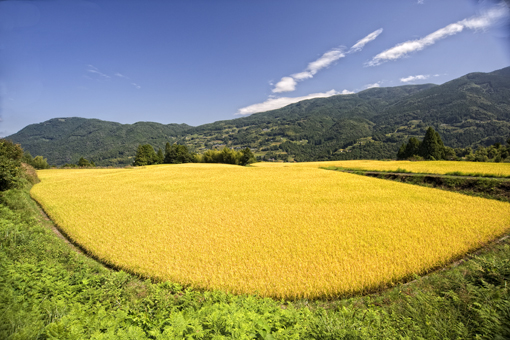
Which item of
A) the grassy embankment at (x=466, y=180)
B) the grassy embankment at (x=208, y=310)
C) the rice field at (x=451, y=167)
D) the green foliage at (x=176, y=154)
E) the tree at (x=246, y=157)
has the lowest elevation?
the grassy embankment at (x=466, y=180)

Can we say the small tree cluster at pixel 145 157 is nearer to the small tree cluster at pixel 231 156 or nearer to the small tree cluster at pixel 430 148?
the small tree cluster at pixel 231 156

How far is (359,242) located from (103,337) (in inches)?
455

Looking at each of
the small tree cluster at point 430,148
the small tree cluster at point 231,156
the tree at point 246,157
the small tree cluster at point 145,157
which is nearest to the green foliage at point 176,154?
→ the small tree cluster at point 145,157

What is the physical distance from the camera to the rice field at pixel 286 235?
8.36 meters

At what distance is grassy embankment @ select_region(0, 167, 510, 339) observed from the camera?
4051mm

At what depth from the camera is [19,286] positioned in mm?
5316

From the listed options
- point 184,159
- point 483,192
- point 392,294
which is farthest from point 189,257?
point 184,159

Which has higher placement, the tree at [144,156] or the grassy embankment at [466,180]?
the tree at [144,156]

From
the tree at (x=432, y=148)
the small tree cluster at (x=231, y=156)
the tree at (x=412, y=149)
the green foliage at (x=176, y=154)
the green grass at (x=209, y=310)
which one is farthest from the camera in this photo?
the green foliage at (x=176, y=154)

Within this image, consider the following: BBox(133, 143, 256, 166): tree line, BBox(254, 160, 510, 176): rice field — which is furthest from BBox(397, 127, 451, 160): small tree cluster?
BBox(133, 143, 256, 166): tree line

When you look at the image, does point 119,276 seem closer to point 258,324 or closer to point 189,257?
point 189,257

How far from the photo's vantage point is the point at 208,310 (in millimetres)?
5461

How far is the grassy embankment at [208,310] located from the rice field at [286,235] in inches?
38.6

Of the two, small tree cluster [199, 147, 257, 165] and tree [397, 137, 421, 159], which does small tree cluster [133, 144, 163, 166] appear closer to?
small tree cluster [199, 147, 257, 165]
